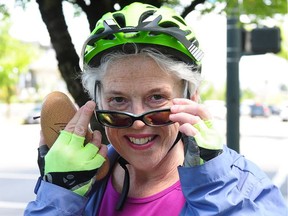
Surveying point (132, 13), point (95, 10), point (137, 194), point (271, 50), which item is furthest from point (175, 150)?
point (271, 50)

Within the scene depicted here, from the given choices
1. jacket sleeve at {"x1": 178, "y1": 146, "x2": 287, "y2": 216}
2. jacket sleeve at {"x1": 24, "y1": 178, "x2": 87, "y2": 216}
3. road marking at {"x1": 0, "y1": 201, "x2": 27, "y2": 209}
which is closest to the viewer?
jacket sleeve at {"x1": 178, "y1": 146, "x2": 287, "y2": 216}

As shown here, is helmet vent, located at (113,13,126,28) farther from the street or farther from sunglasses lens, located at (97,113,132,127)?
the street

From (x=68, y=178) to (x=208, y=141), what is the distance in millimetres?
445

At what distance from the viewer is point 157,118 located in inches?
60.0

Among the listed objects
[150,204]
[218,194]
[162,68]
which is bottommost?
[150,204]

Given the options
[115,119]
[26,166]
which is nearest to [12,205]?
[26,166]

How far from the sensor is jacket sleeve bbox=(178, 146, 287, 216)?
54.3 inches

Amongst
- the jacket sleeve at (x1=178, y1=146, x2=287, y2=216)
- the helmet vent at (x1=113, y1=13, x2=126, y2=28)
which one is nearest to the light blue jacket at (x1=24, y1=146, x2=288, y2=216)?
the jacket sleeve at (x1=178, y1=146, x2=287, y2=216)

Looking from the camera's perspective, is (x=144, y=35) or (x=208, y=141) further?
(x=144, y=35)

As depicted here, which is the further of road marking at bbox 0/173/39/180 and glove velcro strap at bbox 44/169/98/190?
road marking at bbox 0/173/39/180

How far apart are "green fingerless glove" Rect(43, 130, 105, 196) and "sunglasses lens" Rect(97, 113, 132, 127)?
0.09 meters

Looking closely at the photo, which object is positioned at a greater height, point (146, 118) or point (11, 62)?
point (146, 118)

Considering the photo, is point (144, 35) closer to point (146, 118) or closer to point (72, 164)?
point (146, 118)

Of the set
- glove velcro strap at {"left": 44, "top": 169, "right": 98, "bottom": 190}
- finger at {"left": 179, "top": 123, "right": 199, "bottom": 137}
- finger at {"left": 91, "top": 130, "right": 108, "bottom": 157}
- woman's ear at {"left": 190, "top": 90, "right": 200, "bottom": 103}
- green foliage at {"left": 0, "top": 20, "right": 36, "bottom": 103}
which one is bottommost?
green foliage at {"left": 0, "top": 20, "right": 36, "bottom": 103}
